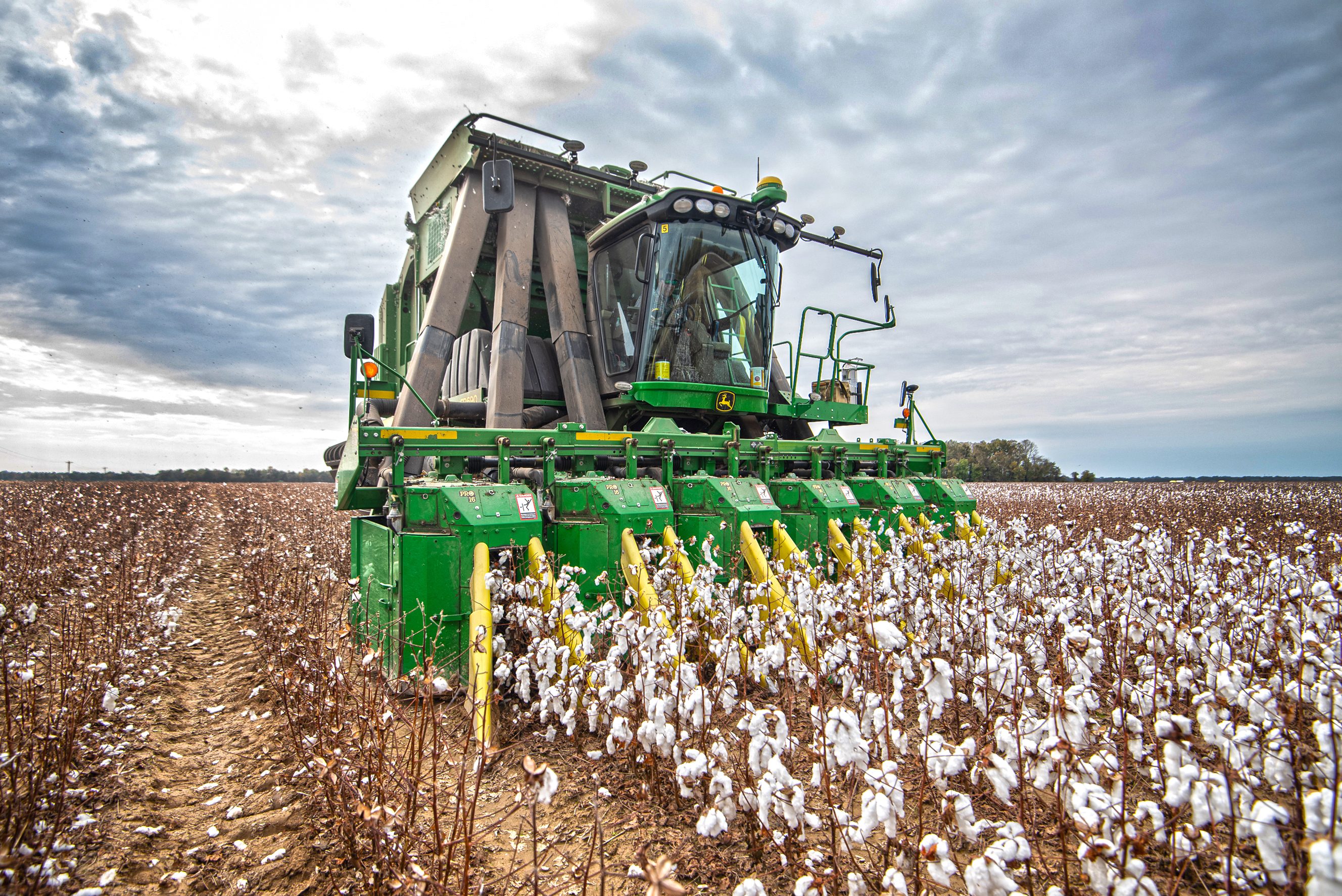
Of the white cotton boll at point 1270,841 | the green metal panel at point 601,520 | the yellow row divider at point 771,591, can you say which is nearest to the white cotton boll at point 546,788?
the white cotton boll at point 1270,841

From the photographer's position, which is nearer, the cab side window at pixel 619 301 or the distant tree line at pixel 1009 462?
the cab side window at pixel 619 301

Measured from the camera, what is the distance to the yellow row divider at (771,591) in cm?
380

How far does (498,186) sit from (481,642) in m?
4.46

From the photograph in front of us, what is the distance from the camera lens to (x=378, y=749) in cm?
310

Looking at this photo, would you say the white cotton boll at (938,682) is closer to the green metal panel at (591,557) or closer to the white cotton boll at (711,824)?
the white cotton boll at (711,824)

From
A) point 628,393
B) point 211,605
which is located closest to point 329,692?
point 628,393

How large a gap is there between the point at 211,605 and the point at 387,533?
562cm

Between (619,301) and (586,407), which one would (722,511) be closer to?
(586,407)

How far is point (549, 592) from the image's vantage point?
14.2ft

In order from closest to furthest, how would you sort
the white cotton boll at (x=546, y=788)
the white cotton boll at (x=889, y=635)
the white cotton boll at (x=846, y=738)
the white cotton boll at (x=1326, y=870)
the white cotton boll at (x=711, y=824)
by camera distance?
1. the white cotton boll at (x=1326, y=870)
2. the white cotton boll at (x=546, y=788)
3. the white cotton boll at (x=846, y=738)
4. the white cotton boll at (x=711, y=824)
5. the white cotton boll at (x=889, y=635)

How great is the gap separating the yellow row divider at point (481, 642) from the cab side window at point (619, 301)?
3314mm

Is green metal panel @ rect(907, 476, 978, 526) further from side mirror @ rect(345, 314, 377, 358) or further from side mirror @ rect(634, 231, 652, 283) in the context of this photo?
side mirror @ rect(345, 314, 377, 358)

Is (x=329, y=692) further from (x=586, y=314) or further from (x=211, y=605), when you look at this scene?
(x=211, y=605)

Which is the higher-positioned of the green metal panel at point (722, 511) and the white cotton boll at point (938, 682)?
the green metal panel at point (722, 511)
